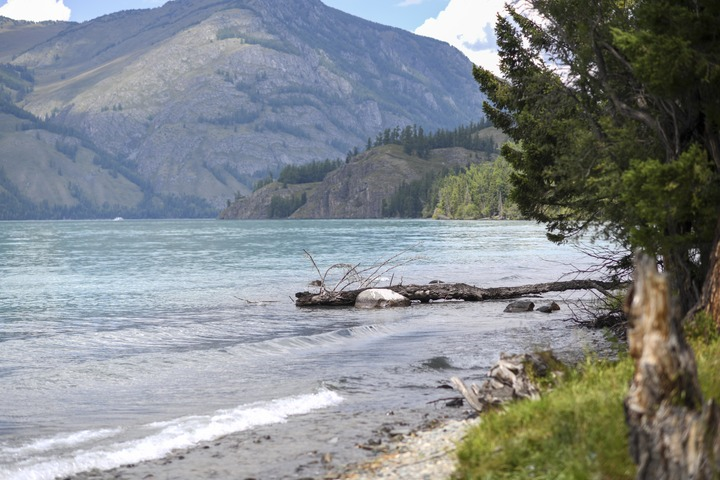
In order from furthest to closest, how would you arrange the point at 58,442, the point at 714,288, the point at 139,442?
the point at 58,442 → the point at 139,442 → the point at 714,288

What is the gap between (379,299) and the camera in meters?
34.6

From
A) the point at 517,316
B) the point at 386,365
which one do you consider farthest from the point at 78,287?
the point at 386,365

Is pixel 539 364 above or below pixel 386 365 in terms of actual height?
above

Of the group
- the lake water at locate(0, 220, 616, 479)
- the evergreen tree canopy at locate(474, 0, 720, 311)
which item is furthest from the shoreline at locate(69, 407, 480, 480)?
the evergreen tree canopy at locate(474, 0, 720, 311)

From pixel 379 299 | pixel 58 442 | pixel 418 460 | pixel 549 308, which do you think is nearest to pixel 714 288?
pixel 418 460

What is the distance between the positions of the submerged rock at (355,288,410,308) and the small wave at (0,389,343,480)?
18.0 metres

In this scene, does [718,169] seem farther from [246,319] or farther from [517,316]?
[246,319]

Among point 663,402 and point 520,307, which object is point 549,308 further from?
point 663,402

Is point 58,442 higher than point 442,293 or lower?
lower

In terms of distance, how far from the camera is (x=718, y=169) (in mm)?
13602

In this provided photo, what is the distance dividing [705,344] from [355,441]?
18.9 ft

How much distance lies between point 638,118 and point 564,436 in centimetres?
876

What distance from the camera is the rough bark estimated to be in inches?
270

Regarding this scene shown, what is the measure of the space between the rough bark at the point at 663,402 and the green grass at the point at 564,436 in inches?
28.7
